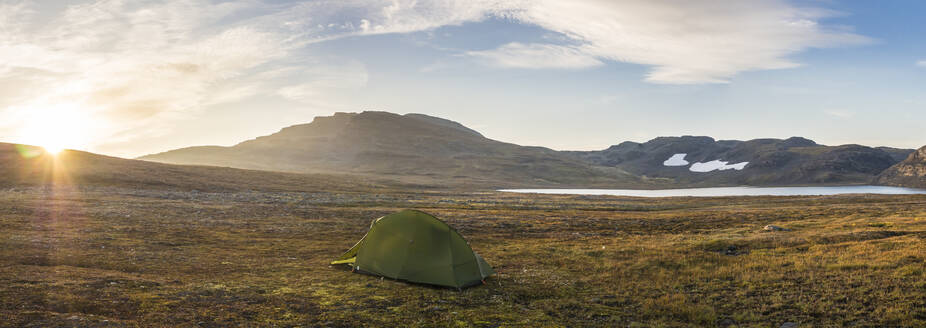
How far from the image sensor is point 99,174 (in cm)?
7881

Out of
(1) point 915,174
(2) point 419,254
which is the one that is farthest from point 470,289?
(1) point 915,174

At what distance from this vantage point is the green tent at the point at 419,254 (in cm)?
1889

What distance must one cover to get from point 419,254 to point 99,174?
273 ft

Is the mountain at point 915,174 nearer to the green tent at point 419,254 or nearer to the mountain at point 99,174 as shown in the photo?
the mountain at point 99,174

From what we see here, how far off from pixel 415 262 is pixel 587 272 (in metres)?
8.25

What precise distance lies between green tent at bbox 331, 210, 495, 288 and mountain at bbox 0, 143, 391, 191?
66.4 metres

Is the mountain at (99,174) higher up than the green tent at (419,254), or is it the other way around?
the mountain at (99,174)

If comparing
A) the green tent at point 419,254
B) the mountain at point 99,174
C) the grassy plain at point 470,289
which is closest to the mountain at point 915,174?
the grassy plain at point 470,289

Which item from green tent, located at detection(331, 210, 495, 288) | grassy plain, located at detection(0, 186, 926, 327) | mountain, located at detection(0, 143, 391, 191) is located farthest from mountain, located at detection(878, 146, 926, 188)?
green tent, located at detection(331, 210, 495, 288)

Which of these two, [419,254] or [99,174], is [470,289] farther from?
[99,174]

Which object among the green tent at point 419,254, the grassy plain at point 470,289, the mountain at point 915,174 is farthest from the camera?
the mountain at point 915,174

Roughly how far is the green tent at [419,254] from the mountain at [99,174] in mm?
66395

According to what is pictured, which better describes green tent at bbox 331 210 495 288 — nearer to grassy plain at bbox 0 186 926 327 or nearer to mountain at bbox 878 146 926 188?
grassy plain at bbox 0 186 926 327

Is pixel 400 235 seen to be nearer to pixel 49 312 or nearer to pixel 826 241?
pixel 49 312
